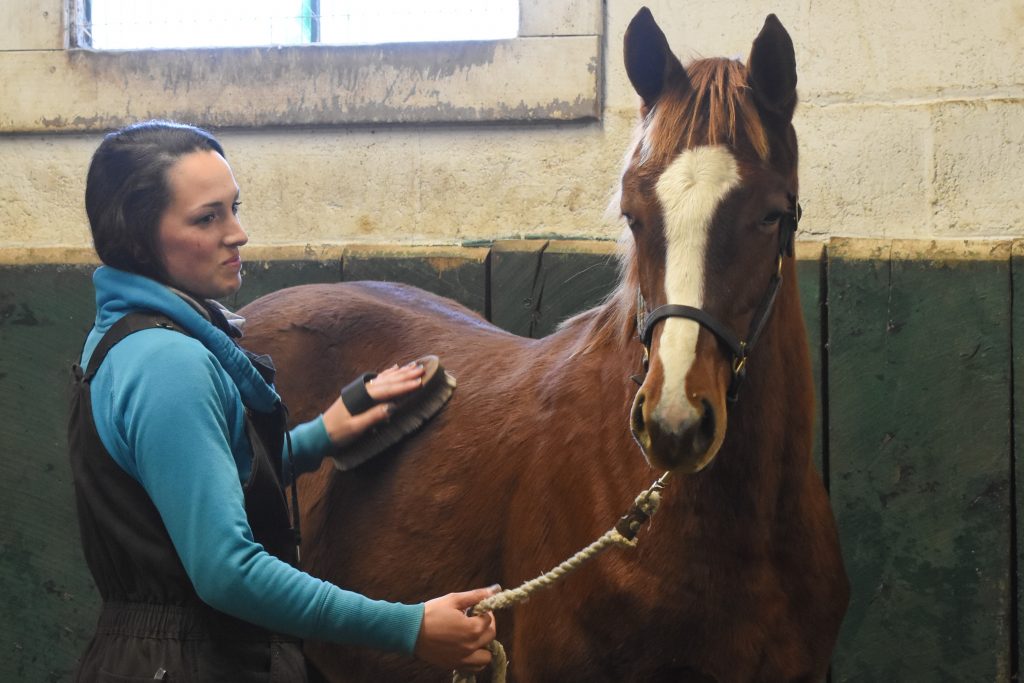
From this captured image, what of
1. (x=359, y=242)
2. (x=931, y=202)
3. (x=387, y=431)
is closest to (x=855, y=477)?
(x=931, y=202)

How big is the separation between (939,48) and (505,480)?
6.30 ft

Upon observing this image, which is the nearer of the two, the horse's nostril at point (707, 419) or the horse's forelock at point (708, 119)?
the horse's nostril at point (707, 419)

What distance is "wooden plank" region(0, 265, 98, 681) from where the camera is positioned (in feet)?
10.3

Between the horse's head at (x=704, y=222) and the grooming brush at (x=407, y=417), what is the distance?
0.72 meters

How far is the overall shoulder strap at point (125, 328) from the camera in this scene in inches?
63.9

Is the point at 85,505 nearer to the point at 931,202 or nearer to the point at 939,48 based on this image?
the point at 931,202

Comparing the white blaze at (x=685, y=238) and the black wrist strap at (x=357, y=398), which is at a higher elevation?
the white blaze at (x=685, y=238)

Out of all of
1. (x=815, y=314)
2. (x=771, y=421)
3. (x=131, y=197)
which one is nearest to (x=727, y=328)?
(x=771, y=421)

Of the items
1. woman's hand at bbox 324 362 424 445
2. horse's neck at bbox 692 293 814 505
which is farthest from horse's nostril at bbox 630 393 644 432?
woman's hand at bbox 324 362 424 445

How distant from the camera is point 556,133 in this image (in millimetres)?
3371

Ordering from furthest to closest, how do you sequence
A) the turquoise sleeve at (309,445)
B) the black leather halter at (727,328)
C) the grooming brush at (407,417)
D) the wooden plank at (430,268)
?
→ 1. the wooden plank at (430,268)
2. the grooming brush at (407,417)
3. the turquoise sleeve at (309,445)
4. the black leather halter at (727,328)

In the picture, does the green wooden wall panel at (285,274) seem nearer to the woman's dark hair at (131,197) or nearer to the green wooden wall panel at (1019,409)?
the woman's dark hair at (131,197)

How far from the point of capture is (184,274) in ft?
5.70

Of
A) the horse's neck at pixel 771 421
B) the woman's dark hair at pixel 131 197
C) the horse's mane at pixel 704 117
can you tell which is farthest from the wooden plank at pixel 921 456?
the woman's dark hair at pixel 131 197
